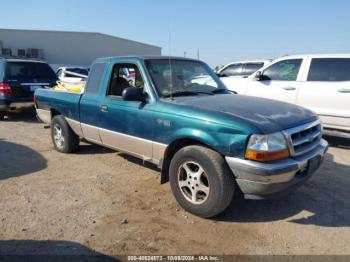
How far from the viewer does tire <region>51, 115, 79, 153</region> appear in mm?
6248

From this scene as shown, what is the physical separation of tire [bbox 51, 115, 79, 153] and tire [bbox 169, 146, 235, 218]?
294 centimetres

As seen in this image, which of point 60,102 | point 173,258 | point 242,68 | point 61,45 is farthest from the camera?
point 61,45

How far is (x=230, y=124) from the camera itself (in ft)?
11.4

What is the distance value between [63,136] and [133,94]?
2.66 m

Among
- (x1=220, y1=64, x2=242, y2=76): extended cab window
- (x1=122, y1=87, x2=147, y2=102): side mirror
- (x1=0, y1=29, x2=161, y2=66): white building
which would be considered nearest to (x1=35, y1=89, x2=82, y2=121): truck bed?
(x1=122, y1=87, x2=147, y2=102): side mirror

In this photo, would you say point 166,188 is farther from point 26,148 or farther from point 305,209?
point 26,148

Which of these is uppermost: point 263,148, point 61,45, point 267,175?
point 61,45

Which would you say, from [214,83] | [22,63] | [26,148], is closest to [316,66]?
[214,83]

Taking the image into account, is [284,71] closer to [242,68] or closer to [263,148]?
[242,68]

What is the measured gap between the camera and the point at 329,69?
7.16 meters

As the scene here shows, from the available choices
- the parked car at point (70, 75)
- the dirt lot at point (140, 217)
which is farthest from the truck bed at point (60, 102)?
the dirt lot at point (140, 217)

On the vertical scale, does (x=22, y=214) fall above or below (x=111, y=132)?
below

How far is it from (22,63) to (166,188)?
7.50 m

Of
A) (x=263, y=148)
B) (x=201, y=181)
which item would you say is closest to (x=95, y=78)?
(x=201, y=181)
